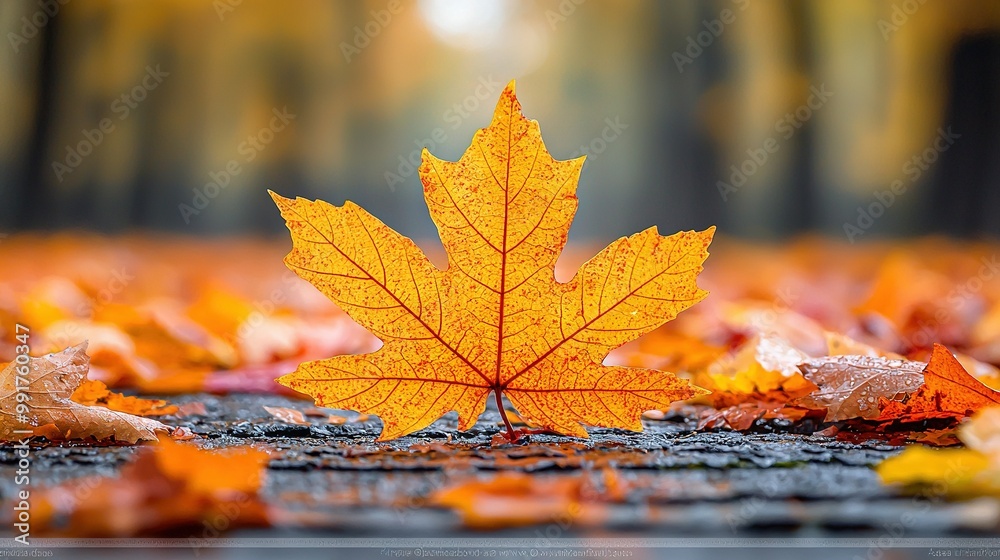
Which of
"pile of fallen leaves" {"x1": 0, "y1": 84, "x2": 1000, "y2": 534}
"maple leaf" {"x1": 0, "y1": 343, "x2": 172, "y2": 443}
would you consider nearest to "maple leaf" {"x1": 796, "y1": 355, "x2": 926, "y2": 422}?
"pile of fallen leaves" {"x1": 0, "y1": 84, "x2": 1000, "y2": 534}

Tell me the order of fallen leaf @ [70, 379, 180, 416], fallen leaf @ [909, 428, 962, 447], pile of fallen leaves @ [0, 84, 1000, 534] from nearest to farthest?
pile of fallen leaves @ [0, 84, 1000, 534] → fallen leaf @ [909, 428, 962, 447] → fallen leaf @ [70, 379, 180, 416]

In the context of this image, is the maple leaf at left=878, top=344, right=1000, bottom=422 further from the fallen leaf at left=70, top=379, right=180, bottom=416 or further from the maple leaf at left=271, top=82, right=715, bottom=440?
the fallen leaf at left=70, top=379, right=180, bottom=416

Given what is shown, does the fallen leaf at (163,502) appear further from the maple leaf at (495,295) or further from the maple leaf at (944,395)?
the maple leaf at (944,395)

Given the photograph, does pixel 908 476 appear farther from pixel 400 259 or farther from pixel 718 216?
pixel 718 216

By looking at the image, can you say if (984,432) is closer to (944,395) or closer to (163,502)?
(944,395)

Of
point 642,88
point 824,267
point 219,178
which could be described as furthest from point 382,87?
point 824,267

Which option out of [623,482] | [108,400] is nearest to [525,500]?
[623,482]
